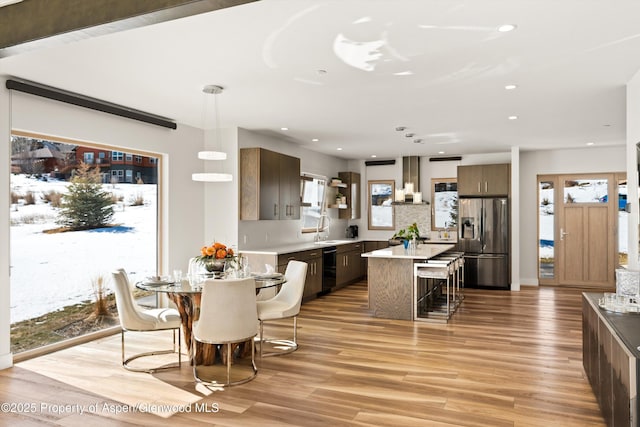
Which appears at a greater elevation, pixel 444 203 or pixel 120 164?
pixel 120 164

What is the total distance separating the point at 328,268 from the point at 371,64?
4953 millimetres

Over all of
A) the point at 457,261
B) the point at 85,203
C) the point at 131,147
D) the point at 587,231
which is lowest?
the point at 457,261

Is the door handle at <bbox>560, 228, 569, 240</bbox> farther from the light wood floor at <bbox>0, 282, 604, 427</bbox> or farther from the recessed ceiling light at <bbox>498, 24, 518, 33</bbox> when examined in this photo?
the recessed ceiling light at <bbox>498, 24, 518, 33</bbox>

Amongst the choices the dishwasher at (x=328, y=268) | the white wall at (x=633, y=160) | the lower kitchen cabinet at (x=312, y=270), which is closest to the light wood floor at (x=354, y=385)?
the white wall at (x=633, y=160)

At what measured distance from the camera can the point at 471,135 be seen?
7.66m

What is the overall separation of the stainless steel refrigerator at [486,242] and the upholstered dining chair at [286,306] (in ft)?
16.5

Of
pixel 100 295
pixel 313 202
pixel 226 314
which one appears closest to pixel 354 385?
pixel 226 314

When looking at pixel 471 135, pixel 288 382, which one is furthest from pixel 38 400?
pixel 471 135

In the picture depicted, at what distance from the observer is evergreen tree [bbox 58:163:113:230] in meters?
5.26

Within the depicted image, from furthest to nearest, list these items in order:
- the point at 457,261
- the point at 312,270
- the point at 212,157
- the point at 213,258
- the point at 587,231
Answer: the point at 587,231, the point at 312,270, the point at 457,261, the point at 212,157, the point at 213,258

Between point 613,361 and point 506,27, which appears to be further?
point 506,27

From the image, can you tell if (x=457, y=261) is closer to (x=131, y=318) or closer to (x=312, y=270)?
(x=312, y=270)

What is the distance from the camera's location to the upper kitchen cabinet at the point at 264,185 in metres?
6.83

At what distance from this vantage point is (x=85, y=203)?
17.9ft
